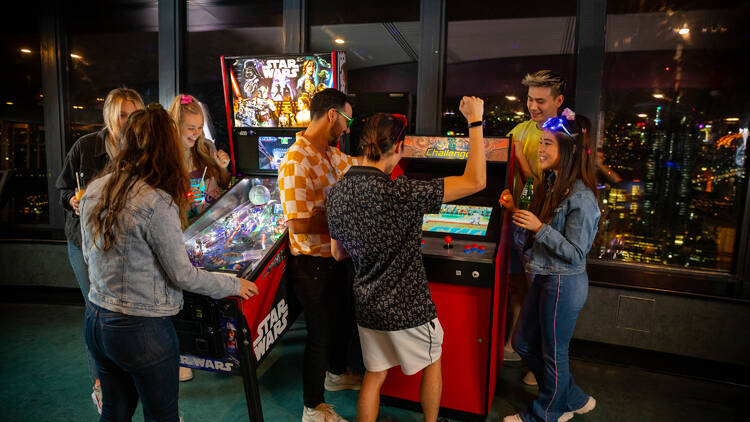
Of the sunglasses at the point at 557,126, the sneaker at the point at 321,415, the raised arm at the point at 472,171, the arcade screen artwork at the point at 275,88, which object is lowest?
the sneaker at the point at 321,415

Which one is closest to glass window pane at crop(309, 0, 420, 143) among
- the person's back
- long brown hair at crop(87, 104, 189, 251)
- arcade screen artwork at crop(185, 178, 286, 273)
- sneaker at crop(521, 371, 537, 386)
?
arcade screen artwork at crop(185, 178, 286, 273)

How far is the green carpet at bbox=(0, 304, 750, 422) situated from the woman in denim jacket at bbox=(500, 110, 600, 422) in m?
0.44

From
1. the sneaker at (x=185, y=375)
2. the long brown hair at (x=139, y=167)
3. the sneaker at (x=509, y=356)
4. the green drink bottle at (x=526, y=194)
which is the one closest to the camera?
the long brown hair at (x=139, y=167)

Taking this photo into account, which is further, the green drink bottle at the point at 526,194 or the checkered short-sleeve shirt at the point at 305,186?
the green drink bottle at the point at 526,194

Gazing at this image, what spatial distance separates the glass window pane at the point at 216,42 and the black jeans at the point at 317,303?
218 centimetres

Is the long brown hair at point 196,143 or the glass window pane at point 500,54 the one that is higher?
the glass window pane at point 500,54

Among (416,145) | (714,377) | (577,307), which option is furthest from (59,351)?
(714,377)

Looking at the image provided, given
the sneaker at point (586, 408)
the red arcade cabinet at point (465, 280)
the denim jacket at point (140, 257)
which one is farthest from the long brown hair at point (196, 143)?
the sneaker at point (586, 408)

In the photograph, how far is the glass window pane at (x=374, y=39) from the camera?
334 centimetres

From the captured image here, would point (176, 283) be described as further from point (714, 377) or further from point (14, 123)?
point (14, 123)

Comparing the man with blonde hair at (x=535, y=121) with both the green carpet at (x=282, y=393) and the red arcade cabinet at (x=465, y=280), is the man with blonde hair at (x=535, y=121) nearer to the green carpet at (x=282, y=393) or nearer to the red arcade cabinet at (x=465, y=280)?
the red arcade cabinet at (x=465, y=280)

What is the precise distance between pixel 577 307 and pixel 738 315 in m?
1.38

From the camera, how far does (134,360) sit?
1.44 meters

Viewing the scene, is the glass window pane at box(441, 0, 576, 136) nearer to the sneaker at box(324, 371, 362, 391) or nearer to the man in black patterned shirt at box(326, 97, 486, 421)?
the man in black patterned shirt at box(326, 97, 486, 421)
